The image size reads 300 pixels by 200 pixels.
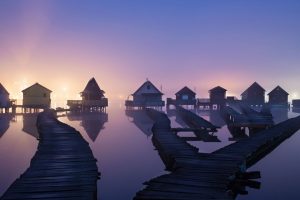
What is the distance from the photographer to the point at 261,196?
1465 cm

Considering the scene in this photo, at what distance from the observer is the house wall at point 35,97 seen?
75188 mm

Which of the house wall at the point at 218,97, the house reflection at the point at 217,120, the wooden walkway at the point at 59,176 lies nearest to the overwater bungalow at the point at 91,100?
the house reflection at the point at 217,120

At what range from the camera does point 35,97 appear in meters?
75.5

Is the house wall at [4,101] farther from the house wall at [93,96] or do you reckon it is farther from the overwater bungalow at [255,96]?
the overwater bungalow at [255,96]

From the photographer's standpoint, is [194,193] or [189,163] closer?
[194,193]

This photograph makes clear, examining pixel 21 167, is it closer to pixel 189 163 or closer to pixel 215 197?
pixel 189 163

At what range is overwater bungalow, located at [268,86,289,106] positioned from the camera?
93.1 m

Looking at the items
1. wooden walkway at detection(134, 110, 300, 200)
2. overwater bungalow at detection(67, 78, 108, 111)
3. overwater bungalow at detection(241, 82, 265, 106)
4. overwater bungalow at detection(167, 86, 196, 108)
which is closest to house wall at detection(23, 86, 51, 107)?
overwater bungalow at detection(67, 78, 108, 111)

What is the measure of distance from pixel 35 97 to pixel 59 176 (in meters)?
66.1

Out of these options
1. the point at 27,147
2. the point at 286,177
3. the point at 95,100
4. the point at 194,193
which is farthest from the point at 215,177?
the point at 95,100

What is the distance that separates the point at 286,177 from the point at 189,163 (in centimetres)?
610

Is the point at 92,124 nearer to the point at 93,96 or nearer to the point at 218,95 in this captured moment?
the point at 93,96

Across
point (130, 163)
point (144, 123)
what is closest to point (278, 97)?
point (144, 123)

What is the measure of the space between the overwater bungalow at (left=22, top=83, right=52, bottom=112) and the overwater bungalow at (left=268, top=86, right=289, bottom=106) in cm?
6117
